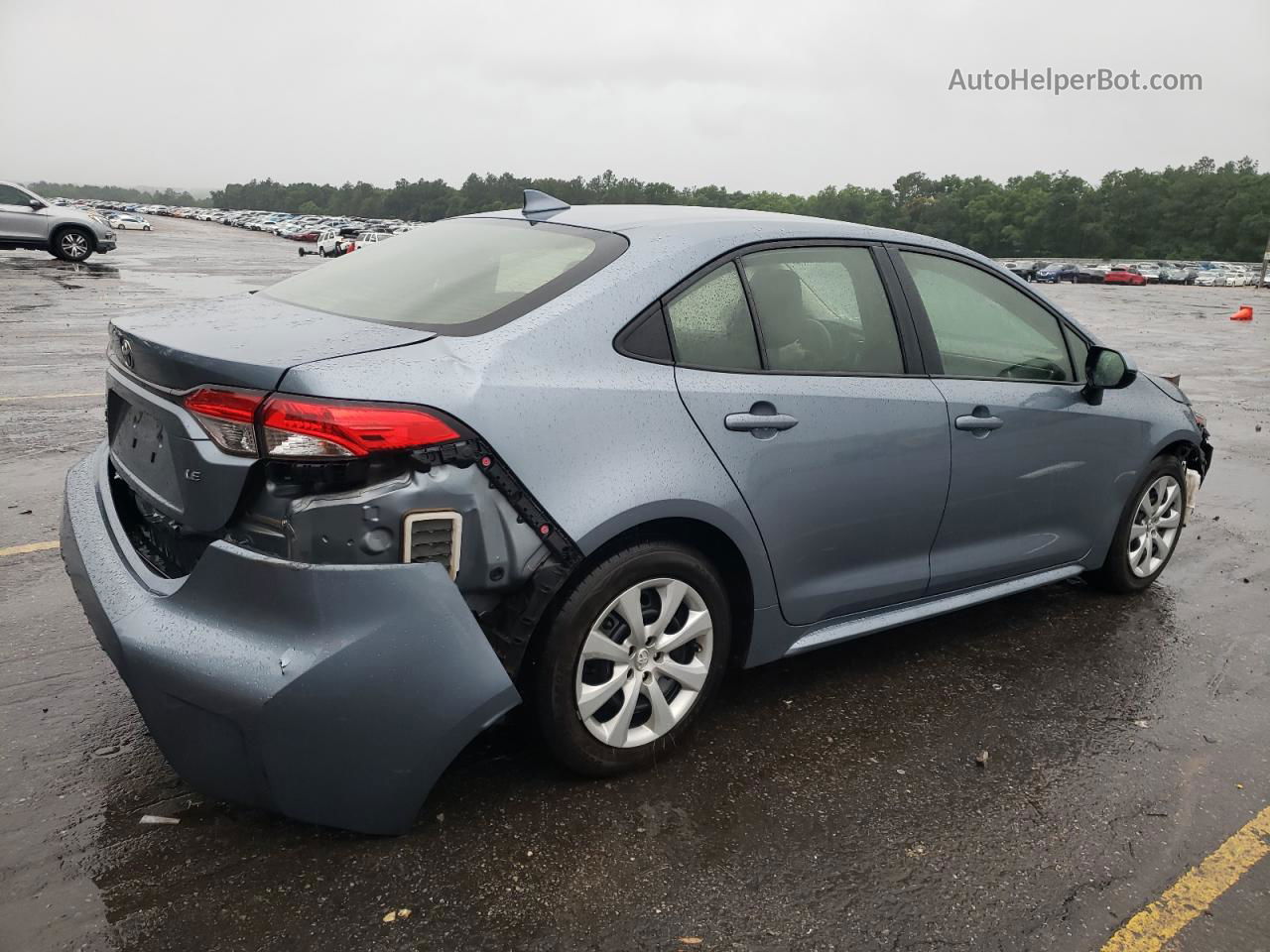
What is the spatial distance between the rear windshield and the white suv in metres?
21.9

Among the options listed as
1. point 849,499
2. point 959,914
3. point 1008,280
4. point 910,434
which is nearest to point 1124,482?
point 1008,280

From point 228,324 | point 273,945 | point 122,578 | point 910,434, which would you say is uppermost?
point 228,324

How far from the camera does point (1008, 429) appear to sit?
3.90 m

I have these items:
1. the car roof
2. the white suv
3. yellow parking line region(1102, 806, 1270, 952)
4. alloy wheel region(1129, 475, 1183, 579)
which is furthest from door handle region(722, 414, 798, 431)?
the white suv

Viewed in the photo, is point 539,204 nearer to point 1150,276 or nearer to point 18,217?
point 18,217

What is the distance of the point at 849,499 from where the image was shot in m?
3.39

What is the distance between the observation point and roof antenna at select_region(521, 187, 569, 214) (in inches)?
146

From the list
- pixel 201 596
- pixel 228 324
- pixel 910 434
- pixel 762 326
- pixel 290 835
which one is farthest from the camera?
pixel 910 434

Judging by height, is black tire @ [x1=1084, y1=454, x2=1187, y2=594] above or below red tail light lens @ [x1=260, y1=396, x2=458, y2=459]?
below

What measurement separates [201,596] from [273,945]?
826 millimetres

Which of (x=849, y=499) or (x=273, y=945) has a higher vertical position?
(x=849, y=499)

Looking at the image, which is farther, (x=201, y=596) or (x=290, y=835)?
(x=290, y=835)

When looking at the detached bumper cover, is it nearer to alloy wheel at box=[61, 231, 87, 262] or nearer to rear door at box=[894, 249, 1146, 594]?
rear door at box=[894, 249, 1146, 594]

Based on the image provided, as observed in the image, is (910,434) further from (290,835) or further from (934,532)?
(290,835)
